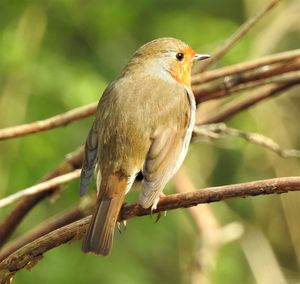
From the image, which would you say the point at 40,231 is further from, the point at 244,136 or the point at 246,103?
the point at 246,103

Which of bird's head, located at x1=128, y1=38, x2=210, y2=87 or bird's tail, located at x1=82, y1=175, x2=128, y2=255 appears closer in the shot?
bird's tail, located at x1=82, y1=175, x2=128, y2=255

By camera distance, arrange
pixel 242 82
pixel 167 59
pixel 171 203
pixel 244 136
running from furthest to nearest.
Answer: pixel 167 59 < pixel 242 82 < pixel 244 136 < pixel 171 203

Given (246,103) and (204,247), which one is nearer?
(246,103)

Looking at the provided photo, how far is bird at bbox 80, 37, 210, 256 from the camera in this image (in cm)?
358

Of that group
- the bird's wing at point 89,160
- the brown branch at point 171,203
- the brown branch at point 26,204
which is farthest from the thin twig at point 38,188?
the brown branch at point 171,203

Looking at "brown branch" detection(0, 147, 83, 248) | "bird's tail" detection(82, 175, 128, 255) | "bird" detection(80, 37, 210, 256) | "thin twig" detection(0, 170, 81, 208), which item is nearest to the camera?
"bird's tail" detection(82, 175, 128, 255)

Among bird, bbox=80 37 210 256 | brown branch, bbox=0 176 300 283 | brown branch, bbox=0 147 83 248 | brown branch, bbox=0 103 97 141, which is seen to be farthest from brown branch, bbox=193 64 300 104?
brown branch, bbox=0 176 300 283

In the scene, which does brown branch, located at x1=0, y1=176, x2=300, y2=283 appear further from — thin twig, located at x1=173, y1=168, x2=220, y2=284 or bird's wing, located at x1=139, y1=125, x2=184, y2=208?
thin twig, located at x1=173, y1=168, x2=220, y2=284

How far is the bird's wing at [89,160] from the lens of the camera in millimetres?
3664

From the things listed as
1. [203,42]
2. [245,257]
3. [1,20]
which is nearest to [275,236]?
[245,257]

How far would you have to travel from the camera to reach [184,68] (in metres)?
4.57

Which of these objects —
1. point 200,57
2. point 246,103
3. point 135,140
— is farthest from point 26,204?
point 200,57

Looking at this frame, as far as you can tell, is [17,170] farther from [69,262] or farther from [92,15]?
[92,15]

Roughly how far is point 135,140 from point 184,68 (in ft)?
2.80
